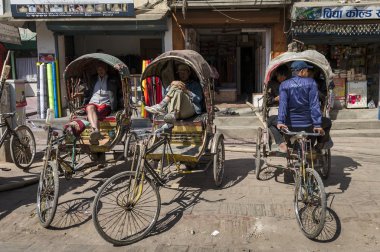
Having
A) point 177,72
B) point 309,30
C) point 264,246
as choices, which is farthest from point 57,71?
point 264,246

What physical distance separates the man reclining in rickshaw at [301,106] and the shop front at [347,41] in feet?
20.1

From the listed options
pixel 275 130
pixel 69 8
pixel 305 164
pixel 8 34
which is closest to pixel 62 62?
pixel 69 8

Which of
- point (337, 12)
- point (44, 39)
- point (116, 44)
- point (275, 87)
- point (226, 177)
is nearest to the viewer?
point (226, 177)

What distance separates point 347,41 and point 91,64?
7.70 metres

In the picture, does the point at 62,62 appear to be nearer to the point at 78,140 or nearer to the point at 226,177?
the point at 78,140

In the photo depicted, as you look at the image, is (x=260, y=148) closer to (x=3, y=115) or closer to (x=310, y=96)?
(x=310, y=96)

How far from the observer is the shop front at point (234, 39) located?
1261cm

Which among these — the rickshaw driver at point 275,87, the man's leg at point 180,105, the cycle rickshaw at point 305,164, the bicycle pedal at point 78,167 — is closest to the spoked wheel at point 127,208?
the bicycle pedal at point 78,167

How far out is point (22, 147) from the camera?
7977mm

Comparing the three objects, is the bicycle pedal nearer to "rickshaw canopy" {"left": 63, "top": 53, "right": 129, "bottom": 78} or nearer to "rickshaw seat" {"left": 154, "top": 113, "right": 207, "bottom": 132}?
"rickshaw seat" {"left": 154, "top": 113, "right": 207, "bottom": 132}

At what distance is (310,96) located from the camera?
5762 mm

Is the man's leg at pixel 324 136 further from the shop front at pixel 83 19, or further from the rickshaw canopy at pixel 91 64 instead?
the shop front at pixel 83 19

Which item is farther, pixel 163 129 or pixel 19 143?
pixel 19 143

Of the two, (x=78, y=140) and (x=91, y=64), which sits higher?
(x=91, y=64)
